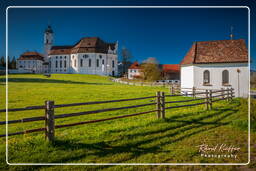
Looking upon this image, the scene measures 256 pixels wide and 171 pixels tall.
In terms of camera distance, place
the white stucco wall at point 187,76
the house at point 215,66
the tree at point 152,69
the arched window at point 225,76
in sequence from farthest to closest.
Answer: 1. the white stucco wall at point 187,76
2. the arched window at point 225,76
3. the house at point 215,66
4. the tree at point 152,69

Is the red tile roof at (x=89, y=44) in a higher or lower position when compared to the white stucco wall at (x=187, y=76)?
higher

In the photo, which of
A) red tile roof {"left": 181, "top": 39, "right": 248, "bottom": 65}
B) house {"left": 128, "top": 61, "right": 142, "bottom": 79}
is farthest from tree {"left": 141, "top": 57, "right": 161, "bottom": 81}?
red tile roof {"left": 181, "top": 39, "right": 248, "bottom": 65}

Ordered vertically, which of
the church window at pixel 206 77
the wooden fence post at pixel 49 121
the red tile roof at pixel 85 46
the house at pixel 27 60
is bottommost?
the wooden fence post at pixel 49 121

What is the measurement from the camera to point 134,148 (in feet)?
15.3

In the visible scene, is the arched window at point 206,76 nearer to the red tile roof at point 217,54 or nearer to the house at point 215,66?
the house at point 215,66

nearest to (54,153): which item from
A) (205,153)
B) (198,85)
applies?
(205,153)

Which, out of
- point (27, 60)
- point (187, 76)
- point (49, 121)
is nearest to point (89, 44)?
point (27, 60)

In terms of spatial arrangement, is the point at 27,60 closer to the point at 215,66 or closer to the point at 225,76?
the point at 215,66

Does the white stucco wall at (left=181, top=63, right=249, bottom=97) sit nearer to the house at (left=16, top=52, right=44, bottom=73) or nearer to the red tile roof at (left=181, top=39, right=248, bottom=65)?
the red tile roof at (left=181, top=39, right=248, bottom=65)

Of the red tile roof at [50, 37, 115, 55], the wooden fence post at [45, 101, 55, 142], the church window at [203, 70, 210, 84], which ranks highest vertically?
the red tile roof at [50, 37, 115, 55]

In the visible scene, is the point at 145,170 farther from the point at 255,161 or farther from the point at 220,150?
the point at 255,161

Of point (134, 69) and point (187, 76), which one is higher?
point (134, 69)

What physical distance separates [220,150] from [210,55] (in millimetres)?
14874

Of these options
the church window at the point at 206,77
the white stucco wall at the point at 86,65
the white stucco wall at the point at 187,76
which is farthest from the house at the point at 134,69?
the church window at the point at 206,77
